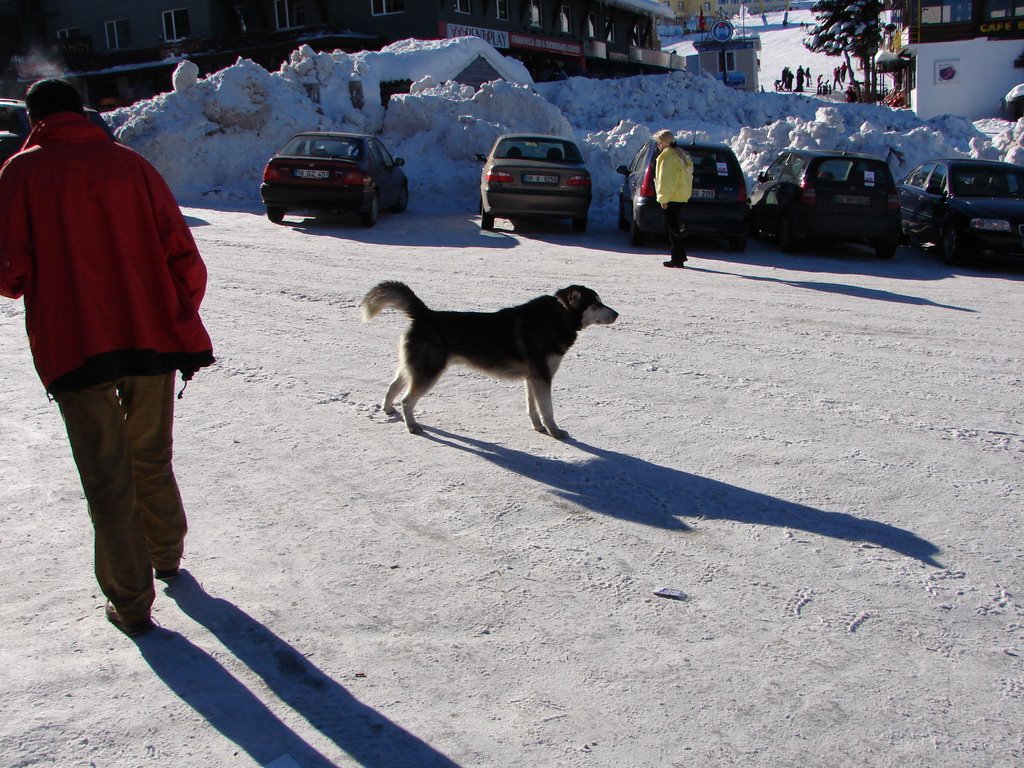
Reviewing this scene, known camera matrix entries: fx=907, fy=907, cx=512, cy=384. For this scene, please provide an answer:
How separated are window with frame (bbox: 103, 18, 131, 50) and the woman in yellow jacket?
145 feet

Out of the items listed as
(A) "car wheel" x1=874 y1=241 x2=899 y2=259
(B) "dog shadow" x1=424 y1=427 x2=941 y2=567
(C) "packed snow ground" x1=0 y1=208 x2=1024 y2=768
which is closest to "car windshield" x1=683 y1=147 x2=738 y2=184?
(A) "car wheel" x1=874 y1=241 x2=899 y2=259

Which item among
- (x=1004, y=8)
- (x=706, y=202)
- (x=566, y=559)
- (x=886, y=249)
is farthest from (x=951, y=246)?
(x=1004, y=8)

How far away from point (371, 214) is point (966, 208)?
29.4ft

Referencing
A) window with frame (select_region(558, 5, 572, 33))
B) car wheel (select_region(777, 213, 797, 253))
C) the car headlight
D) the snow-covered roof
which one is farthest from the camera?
the snow-covered roof

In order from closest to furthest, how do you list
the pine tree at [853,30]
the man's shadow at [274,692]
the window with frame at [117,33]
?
the man's shadow at [274,692] → the window with frame at [117,33] → the pine tree at [853,30]

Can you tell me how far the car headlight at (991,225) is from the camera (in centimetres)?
1232

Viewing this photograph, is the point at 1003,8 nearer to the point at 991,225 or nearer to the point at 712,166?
the point at 991,225

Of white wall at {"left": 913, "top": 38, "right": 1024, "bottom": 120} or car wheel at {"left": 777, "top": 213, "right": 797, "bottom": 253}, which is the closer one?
car wheel at {"left": 777, "top": 213, "right": 797, "bottom": 253}

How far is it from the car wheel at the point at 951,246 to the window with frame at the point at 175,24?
42242 mm

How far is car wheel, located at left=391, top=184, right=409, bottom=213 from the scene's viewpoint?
1671 cm

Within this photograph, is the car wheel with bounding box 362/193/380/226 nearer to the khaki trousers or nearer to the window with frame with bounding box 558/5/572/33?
the khaki trousers

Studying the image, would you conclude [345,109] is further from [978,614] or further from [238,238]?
[978,614]

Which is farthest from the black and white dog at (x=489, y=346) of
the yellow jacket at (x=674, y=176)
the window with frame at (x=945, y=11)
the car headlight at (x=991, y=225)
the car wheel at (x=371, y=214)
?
the window with frame at (x=945, y=11)

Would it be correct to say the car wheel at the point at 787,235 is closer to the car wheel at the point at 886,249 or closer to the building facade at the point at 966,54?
the car wheel at the point at 886,249
